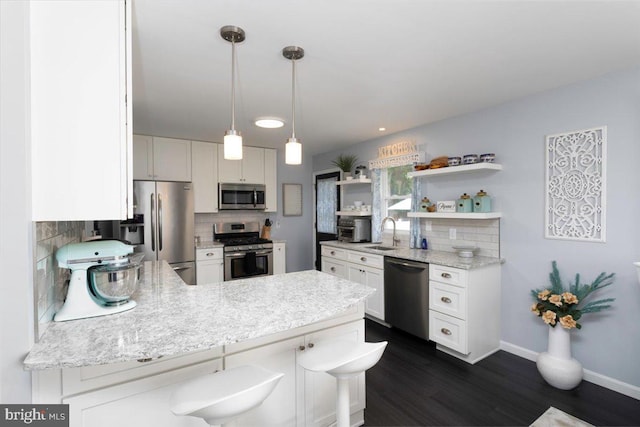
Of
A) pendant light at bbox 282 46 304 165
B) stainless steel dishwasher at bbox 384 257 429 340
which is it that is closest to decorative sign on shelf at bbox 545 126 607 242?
stainless steel dishwasher at bbox 384 257 429 340

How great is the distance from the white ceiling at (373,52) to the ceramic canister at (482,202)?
0.92 m

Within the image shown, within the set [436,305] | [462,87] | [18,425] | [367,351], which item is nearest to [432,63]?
[462,87]

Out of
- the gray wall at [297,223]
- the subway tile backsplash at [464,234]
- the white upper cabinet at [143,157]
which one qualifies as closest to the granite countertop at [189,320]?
the subway tile backsplash at [464,234]

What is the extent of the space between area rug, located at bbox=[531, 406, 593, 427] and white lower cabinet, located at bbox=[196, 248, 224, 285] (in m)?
3.68

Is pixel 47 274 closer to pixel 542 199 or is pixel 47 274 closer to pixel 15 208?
pixel 15 208

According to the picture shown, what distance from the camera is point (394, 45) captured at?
1915mm

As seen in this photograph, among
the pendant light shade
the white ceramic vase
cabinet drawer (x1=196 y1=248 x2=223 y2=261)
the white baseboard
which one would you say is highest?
the pendant light shade

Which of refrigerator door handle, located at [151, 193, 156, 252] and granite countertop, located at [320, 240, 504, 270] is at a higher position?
refrigerator door handle, located at [151, 193, 156, 252]

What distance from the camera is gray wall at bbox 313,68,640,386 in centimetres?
224

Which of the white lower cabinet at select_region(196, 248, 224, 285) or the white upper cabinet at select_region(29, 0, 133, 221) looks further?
the white lower cabinet at select_region(196, 248, 224, 285)

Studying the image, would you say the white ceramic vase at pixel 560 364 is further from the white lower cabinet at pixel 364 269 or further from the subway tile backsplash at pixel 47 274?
the subway tile backsplash at pixel 47 274

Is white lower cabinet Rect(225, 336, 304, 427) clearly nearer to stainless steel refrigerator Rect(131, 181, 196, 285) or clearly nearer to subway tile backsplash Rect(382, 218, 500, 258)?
subway tile backsplash Rect(382, 218, 500, 258)

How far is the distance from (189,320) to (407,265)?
2430 mm

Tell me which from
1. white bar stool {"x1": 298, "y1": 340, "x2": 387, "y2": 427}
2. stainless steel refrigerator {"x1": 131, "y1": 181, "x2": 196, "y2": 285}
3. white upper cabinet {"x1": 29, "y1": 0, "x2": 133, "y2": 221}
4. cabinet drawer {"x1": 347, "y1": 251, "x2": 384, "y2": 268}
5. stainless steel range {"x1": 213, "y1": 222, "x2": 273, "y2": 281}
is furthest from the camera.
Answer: stainless steel range {"x1": 213, "y1": 222, "x2": 273, "y2": 281}
